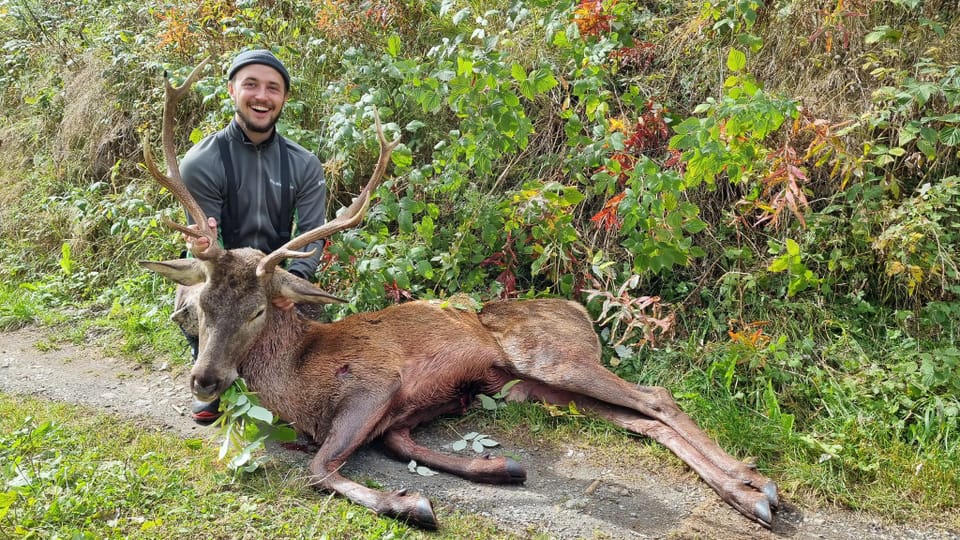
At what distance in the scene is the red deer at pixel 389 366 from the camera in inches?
176

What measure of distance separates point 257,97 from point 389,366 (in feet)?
7.08

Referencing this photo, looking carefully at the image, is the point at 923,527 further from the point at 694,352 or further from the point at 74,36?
the point at 74,36

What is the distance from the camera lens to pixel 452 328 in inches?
214

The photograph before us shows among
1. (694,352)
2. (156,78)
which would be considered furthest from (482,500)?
(156,78)

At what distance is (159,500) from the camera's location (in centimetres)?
401

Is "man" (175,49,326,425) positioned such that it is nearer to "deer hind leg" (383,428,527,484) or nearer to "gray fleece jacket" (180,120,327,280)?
"gray fleece jacket" (180,120,327,280)

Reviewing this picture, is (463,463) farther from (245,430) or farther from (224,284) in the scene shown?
(224,284)

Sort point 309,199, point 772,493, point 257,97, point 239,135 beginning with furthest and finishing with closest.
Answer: point 309,199 < point 239,135 < point 257,97 < point 772,493

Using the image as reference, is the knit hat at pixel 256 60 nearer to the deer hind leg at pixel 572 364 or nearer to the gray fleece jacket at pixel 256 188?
the gray fleece jacket at pixel 256 188

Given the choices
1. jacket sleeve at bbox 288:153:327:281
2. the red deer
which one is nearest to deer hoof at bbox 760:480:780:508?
the red deer

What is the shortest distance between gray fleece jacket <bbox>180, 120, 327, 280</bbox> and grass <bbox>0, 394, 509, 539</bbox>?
1.63m

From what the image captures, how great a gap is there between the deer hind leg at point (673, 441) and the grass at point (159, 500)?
4.24 ft

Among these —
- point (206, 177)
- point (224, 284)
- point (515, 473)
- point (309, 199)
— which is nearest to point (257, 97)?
point (206, 177)

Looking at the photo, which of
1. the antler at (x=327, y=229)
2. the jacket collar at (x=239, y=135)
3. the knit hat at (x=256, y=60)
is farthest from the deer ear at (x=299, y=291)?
the knit hat at (x=256, y=60)
